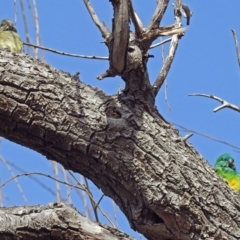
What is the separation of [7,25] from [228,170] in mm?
1794

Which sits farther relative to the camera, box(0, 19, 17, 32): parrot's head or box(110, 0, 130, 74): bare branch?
box(0, 19, 17, 32): parrot's head

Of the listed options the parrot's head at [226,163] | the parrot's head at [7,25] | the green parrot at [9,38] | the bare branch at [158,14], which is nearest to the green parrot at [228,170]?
the parrot's head at [226,163]

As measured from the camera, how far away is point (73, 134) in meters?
1.95

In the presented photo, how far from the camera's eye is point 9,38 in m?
3.79

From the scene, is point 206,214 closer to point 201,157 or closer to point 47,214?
point 201,157

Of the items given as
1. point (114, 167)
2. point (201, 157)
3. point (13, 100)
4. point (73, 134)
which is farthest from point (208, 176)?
point (13, 100)

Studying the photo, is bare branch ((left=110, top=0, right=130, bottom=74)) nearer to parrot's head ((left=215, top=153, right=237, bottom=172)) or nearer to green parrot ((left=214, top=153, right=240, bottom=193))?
green parrot ((left=214, top=153, right=240, bottom=193))

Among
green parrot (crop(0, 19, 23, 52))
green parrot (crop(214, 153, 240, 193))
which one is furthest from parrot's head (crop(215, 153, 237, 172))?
green parrot (crop(0, 19, 23, 52))

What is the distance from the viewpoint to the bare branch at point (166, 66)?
6.70ft

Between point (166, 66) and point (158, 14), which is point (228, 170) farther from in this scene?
point (158, 14)

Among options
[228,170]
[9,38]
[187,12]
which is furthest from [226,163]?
[187,12]

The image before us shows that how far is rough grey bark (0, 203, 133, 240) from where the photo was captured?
1929 mm

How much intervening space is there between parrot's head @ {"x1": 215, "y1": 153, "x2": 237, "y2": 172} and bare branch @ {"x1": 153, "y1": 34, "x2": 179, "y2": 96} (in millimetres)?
2122

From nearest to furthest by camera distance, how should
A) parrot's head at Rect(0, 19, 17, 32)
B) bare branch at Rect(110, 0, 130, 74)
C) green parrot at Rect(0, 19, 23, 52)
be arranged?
bare branch at Rect(110, 0, 130, 74)
green parrot at Rect(0, 19, 23, 52)
parrot's head at Rect(0, 19, 17, 32)
